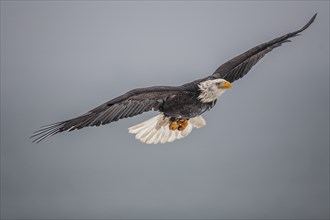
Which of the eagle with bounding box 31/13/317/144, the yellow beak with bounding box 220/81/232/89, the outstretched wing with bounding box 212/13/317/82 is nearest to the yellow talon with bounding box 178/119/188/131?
the eagle with bounding box 31/13/317/144

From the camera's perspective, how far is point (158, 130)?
6430mm

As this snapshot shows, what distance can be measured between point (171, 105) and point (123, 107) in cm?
48

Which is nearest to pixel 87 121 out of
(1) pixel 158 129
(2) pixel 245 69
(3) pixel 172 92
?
(3) pixel 172 92

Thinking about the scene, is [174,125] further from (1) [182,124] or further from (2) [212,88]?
(2) [212,88]

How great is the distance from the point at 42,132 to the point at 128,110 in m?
0.77

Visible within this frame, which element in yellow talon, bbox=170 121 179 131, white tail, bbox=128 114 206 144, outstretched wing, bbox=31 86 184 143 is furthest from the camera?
white tail, bbox=128 114 206 144

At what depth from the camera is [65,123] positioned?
521 centimetres

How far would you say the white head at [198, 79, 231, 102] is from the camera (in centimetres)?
575

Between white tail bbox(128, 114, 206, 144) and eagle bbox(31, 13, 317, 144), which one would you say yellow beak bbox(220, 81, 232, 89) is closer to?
eagle bbox(31, 13, 317, 144)

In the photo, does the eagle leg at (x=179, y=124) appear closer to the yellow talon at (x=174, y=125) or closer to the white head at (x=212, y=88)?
the yellow talon at (x=174, y=125)

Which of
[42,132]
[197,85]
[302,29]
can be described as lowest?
[42,132]

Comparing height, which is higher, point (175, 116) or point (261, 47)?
point (261, 47)

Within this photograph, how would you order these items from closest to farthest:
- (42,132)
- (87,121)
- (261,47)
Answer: (42,132) → (87,121) → (261,47)

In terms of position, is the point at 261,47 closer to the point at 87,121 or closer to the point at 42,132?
the point at 87,121
